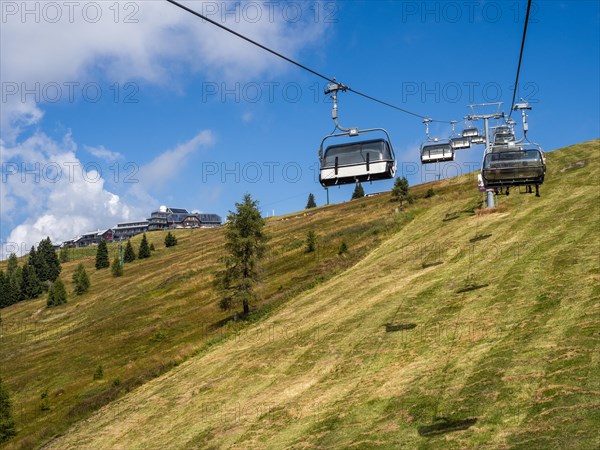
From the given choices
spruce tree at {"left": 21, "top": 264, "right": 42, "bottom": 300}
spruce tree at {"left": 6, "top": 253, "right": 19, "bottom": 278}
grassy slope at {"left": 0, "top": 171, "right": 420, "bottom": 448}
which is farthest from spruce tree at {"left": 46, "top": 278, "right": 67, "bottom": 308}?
spruce tree at {"left": 6, "top": 253, "right": 19, "bottom": 278}

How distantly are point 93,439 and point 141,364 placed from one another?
20.2 meters

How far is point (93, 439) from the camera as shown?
34.4 meters

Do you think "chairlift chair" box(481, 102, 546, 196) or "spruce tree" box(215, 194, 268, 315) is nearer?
"chairlift chair" box(481, 102, 546, 196)

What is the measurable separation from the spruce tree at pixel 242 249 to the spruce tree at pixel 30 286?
375 ft

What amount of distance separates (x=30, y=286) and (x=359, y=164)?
6117 inches

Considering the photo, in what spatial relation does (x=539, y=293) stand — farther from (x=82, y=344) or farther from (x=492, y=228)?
(x=82, y=344)

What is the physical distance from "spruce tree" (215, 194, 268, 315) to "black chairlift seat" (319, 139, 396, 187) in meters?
38.3

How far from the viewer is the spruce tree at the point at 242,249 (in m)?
59.0

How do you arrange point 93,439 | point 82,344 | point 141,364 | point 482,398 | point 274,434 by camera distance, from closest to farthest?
1. point 482,398
2. point 274,434
3. point 93,439
4. point 141,364
5. point 82,344

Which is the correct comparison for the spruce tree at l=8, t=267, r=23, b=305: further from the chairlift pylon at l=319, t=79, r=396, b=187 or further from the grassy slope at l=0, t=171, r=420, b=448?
the chairlift pylon at l=319, t=79, r=396, b=187

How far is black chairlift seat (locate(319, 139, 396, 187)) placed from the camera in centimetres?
2036

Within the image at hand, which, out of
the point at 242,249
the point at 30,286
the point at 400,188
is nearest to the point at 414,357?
the point at 242,249

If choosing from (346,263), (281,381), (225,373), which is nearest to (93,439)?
(225,373)

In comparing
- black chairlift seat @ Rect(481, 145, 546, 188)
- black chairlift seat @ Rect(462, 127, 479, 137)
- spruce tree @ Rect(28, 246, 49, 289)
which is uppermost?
black chairlift seat @ Rect(462, 127, 479, 137)
